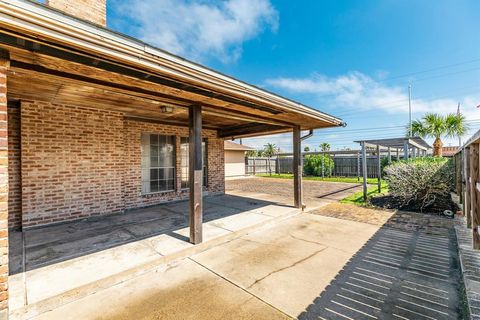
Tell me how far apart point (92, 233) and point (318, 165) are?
1787 cm

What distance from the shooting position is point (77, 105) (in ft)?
17.8

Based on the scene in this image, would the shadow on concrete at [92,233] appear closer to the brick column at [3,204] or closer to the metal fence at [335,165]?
the brick column at [3,204]

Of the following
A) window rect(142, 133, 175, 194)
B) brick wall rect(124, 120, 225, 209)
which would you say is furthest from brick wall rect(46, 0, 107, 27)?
window rect(142, 133, 175, 194)

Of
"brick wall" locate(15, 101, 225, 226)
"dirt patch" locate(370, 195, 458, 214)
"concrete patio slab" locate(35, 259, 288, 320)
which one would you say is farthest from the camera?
"dirt patch" locate(370, 195, 458, 214)

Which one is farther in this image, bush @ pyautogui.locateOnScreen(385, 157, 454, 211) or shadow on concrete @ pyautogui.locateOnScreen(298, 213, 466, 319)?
bush @ pyautogui.locateOnScreen(385, 157, 454, 211)

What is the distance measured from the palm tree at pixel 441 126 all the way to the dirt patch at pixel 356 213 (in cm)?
1032

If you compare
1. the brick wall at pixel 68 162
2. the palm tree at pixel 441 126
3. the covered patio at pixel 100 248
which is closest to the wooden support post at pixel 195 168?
the covered patio at pixel 100 248

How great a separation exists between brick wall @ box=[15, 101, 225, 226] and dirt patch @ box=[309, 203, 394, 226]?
5.68 meters

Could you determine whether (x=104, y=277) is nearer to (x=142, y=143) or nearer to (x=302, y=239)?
(x=302, y=239)

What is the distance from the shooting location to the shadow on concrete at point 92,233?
138 inches

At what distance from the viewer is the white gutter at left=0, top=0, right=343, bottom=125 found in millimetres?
1745

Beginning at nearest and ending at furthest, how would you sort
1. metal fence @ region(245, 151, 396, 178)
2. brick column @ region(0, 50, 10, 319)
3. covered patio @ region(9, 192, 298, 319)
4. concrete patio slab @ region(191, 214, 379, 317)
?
brick column @ region(0, 50, 10, 319) < covered patio @ region(9, 192, 298, 319) < concrete patio slab @ region(191, 214, 379, 317) < metal fence @ region(245, 151, 396, 178)

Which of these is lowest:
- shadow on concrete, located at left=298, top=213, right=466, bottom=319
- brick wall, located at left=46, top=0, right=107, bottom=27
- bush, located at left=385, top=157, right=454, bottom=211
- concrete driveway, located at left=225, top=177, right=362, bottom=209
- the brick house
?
shadow on concrete, located at left=298, top=213, right=466, bottom=319

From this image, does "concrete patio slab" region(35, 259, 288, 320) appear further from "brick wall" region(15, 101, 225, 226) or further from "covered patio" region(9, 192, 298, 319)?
"brick wall" region(15, 101, 225, 226)
